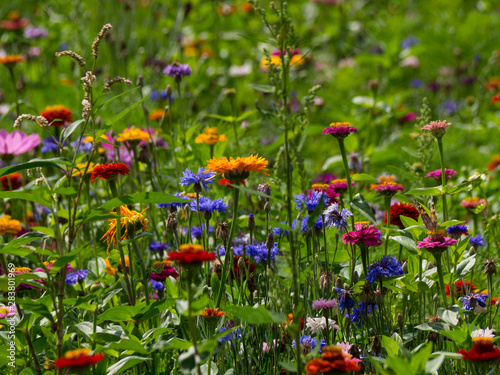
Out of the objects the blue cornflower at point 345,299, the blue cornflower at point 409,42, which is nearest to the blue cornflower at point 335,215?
the blue cornflower at point 345,299

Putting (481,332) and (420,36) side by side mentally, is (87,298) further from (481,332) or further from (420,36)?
(420,36)

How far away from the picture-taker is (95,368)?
49.2 inches

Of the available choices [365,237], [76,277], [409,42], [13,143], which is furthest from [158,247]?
[409,42]

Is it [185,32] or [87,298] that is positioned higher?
[185,32]

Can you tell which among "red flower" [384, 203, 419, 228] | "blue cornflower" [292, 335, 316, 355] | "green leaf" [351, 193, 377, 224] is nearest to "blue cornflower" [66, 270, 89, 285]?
"blue cornflower" [292, 335, 316, 355]

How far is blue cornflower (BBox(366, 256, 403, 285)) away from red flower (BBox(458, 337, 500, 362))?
331 mm

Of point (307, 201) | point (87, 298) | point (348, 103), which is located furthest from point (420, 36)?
point (87, 298)

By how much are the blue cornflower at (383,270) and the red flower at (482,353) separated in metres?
0.33

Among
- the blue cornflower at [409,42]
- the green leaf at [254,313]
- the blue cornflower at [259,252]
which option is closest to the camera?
the green leaf at [254,313]

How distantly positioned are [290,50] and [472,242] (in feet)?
3.01

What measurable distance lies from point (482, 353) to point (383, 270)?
0.37 meters

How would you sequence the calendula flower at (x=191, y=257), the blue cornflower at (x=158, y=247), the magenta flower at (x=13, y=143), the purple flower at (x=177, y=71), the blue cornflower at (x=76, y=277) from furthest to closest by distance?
the purple flower at (x=177, y=71) < the magenta flower at (x=13, y=143) < the blue cornflower at (x=158, y=247) < the blue cornflower at (x=76, y=277) < the calendula flower at (x=191, y=257)

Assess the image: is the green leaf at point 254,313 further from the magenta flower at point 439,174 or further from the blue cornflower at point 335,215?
the magenta flower at point 439,174

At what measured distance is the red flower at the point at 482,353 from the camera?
0.99 m
